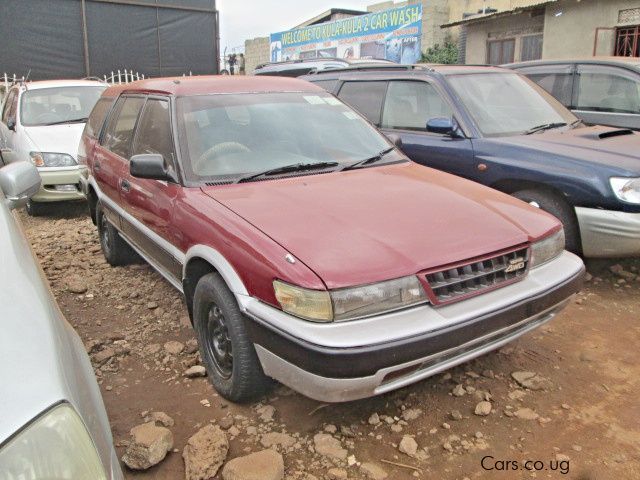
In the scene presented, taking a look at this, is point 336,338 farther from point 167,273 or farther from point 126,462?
point 167,273

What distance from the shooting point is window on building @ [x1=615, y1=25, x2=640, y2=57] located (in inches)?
498

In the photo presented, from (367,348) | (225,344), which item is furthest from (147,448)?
(367,348)

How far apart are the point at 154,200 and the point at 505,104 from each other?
3387 mm

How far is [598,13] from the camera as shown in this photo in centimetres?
1314

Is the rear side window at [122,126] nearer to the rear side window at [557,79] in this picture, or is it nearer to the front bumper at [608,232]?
the front bumper at [608,232]

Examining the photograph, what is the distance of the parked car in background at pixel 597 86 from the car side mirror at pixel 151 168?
5.34m

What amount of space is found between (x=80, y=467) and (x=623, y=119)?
6.74 m

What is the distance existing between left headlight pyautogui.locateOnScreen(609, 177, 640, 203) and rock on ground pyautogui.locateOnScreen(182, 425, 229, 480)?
315cm

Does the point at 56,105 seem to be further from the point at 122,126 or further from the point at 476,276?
the point at 476,276

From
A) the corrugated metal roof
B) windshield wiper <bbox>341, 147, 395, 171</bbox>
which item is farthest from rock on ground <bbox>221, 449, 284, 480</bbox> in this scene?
the corrugated metal roof

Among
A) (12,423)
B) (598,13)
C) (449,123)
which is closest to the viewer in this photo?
(12,423)

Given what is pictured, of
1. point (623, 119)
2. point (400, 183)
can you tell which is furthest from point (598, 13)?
point (400, 183)

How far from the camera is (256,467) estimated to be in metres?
2.36

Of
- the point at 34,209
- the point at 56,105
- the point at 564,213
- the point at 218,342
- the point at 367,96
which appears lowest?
the point at 34,209
